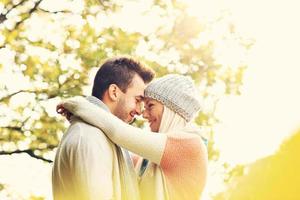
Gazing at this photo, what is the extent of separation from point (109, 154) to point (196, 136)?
53cm

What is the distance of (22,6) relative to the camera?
7918mm

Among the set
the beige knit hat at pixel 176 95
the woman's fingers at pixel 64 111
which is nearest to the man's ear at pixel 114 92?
the beige knit hat at pixel 176 95

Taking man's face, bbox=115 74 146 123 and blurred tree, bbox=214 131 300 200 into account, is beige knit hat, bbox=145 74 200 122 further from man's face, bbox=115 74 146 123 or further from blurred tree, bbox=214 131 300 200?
blurred tree, bbox=214 131 300 200

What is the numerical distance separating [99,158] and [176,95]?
72cm

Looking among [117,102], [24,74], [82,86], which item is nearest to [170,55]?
[82,86]

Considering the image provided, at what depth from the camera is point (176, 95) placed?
299 cm

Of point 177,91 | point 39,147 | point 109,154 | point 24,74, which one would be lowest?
point 39,147

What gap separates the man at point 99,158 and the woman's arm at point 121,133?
0.04 m

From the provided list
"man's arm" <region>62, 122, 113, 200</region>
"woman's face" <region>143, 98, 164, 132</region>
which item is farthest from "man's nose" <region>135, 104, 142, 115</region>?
"man's arm" <region>62, 122, 113, 200</region>

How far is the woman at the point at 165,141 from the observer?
2.70 meters

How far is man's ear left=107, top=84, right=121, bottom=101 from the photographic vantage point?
304 cm

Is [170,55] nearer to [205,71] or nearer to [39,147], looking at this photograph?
[205,71]

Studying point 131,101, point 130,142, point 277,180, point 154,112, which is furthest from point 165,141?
point 277,180

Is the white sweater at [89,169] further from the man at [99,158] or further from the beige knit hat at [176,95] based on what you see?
the beige knit hat at [176,95]
